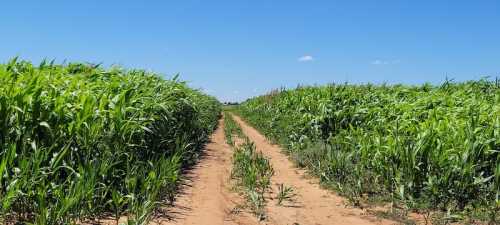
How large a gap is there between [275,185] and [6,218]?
14.7 ft

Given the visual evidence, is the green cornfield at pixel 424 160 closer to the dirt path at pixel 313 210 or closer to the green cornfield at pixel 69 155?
the dirt path at pixel 313 210

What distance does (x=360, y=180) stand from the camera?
7562 millimetres

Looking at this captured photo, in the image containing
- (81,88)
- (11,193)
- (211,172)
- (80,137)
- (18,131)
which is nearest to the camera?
(11,193)

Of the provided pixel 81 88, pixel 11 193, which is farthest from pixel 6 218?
pixel 81 88

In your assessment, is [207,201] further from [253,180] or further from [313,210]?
[313,210]

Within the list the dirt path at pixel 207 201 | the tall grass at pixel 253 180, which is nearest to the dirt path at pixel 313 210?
the tall grass at pixel 253 180

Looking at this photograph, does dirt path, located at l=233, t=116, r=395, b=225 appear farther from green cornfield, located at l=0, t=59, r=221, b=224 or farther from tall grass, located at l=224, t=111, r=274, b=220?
green cornfield, located at l=0, t=59, r=221, b=224

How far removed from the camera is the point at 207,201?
6719mm

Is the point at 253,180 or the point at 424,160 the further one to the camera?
the point at 253,180

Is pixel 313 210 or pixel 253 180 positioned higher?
pixel 253 180

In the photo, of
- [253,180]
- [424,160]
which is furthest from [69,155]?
[424,160]

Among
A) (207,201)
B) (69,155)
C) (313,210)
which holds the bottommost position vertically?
(313,210)

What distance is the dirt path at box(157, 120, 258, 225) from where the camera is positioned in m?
5.68

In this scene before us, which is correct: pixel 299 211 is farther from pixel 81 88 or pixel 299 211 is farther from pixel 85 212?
pixel 81 88
